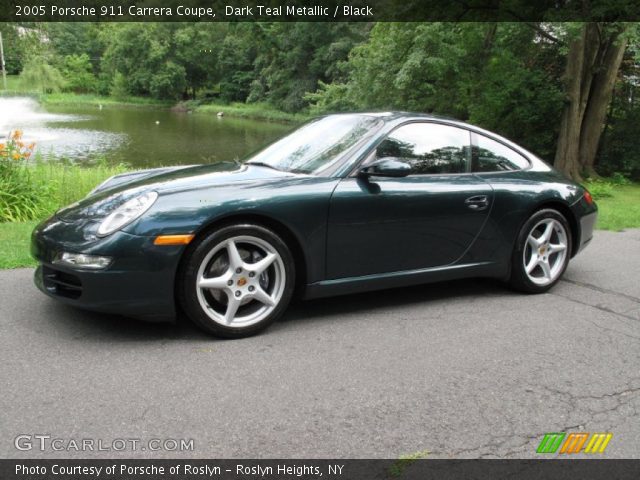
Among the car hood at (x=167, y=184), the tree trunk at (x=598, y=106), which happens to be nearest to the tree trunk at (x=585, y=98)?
the tree trunk at (x=598, y=106)

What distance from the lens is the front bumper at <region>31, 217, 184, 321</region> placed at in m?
3.31

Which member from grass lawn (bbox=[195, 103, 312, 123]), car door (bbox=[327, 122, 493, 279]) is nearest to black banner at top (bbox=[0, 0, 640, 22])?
car door (bbox=[327, 122, 493, 279])

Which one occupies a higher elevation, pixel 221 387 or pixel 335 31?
pixel 335 31

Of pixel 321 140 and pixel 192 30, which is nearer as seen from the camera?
pixel 321 140

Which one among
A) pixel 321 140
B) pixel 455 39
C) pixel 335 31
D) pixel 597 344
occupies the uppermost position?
pixel 335 31

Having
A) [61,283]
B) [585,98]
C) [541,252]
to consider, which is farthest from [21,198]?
[585,98]

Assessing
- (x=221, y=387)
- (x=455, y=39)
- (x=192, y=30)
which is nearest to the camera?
(x=221, y=387)

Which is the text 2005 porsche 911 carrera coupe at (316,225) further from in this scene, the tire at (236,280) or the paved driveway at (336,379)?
the paved driveway at (336,379)

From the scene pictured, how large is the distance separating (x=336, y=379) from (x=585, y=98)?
13.2 m
